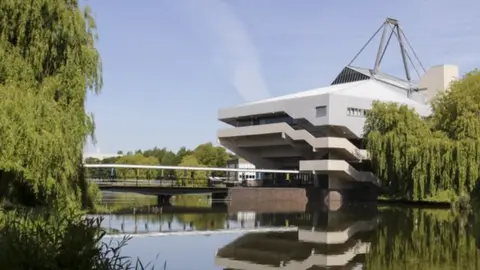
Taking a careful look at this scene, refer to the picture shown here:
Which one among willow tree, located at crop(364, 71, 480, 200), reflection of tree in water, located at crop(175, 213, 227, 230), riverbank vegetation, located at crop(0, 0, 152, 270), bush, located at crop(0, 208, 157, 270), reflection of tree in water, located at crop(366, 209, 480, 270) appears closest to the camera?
bush, located at crop(0, 208, 157, 270)

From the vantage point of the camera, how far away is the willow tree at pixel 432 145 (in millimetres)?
34281

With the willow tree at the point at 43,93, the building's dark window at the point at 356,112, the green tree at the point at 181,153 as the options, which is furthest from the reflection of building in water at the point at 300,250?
the green tree at the point at 181,153

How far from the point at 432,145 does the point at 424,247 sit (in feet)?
69.2

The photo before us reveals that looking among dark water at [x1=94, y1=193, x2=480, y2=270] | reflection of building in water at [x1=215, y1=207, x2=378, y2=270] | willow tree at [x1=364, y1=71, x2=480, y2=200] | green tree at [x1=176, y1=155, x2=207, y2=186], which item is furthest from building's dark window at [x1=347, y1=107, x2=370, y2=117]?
reflection of building in water at [x1=215, y1=207, x2=378, y2=270]

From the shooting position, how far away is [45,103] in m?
11.2

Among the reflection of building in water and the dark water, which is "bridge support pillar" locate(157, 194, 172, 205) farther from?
the reflection of building in water

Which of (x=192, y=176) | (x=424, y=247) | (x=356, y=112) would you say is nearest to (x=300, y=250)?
(x=424, y=247)

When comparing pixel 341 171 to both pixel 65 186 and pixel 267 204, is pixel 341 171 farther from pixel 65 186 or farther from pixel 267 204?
pixel 65 186

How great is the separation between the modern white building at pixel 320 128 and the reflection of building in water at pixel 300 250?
21.5 metres

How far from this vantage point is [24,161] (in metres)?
10.8

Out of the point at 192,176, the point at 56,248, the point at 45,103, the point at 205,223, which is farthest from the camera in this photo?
the point at 192,176

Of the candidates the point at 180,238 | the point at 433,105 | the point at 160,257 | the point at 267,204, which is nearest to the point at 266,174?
the point at 267,204

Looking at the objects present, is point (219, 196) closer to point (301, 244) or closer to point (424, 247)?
point (301, 244)

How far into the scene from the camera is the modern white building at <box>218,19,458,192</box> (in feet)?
139
